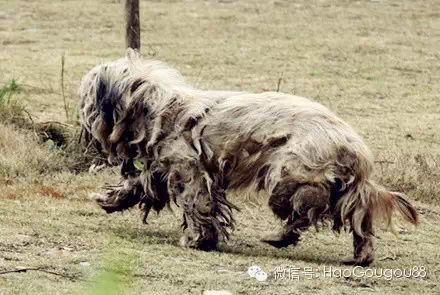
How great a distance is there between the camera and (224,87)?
17.0 meters

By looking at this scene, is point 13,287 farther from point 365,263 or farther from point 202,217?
point 365,263

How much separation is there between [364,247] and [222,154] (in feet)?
3.56

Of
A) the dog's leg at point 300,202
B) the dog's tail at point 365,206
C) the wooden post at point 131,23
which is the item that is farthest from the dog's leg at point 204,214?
the wooden post at point 131,23

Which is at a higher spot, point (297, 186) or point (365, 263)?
point (297, 186)

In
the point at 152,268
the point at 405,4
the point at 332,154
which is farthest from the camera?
the point at 405,4

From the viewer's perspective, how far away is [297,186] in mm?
7723

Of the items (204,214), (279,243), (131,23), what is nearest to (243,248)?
Answer: (279,243)

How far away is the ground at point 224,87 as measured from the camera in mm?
7121

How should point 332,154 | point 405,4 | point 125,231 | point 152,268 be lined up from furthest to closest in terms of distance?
A: point 405,4 → point 125,231 → point 332,154 → point 152,268

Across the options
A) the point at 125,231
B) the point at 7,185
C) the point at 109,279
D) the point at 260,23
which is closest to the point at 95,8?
the point at 260,23

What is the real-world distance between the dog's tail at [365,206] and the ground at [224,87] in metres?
0.31

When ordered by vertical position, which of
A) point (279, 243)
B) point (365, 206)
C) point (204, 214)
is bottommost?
point (279, 243)

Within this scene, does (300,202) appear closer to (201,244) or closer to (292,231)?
(292,231)

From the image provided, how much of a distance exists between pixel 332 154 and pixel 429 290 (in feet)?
3.37
